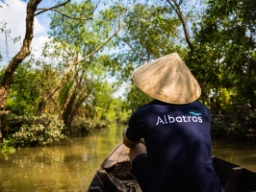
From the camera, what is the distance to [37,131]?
12.9 metres

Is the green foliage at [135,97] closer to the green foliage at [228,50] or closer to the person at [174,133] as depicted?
the green foliage at [228,50]

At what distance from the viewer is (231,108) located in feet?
50.3

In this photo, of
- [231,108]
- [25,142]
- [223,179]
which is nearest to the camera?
[223,179]

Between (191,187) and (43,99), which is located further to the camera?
(43,99)

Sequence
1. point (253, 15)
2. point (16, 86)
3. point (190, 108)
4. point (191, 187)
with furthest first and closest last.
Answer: point (16, 86) → point (253, 15) → point (190, 108) → point (191, 187)

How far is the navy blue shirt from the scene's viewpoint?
1856mm

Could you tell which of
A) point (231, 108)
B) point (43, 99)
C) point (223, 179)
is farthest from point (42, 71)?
point (223, 179)

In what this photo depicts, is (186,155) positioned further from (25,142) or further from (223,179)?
(25,142)

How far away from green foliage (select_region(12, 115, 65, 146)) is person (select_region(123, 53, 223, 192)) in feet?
37.1

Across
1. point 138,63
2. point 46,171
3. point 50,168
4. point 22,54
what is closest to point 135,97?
point 138,63

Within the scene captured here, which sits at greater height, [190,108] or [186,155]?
[190,108]

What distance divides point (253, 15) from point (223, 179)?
26.9ft

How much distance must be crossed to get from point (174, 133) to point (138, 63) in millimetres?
21883

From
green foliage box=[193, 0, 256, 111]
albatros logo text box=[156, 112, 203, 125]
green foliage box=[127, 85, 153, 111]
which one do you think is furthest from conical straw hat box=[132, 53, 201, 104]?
green foliage box=[127, 85, 153, 111]
